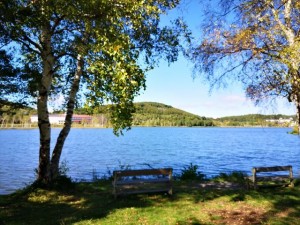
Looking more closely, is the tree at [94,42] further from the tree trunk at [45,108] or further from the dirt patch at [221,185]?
the dirt patch at [221,185]

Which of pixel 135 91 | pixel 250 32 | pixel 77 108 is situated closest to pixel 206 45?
pixel 250 32

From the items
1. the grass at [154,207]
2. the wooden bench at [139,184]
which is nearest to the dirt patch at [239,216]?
the grass at [154,207]

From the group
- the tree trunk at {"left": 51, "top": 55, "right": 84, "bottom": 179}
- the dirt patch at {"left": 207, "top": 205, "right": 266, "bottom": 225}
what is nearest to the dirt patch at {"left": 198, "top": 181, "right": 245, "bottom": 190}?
the dirt patch at {"left": 207, "top": 205, "right": 266, "bottom": 225}

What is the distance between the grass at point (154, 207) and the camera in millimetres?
9641

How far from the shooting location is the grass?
9.64 m

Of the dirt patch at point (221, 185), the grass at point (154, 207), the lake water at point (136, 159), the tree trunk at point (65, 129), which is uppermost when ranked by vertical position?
the tree trunk at point (65, 129)

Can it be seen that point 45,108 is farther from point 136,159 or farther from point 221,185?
point 136,159

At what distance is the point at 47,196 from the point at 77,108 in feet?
18.0

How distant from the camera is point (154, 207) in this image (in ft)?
36.6

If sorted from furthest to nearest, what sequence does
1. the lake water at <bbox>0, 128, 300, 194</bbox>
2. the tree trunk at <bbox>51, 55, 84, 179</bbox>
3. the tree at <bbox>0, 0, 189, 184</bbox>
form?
the lake water at <bbox>0, 128, 300, 194</bbox>
the tree trunk at <bbox>51, 55, 84, 179</bbox>
the tree at <bbox>0, 0, 189, 184</bbox>

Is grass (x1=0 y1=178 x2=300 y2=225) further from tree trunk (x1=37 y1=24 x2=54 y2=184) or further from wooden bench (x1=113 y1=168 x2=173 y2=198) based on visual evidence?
tree trunk (x1=37 y1=24 x2=54 y2=184)

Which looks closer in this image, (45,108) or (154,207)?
(154,207)

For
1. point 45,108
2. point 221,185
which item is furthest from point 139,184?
point 45,108

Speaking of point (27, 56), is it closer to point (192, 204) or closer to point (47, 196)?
point (47, 196)
